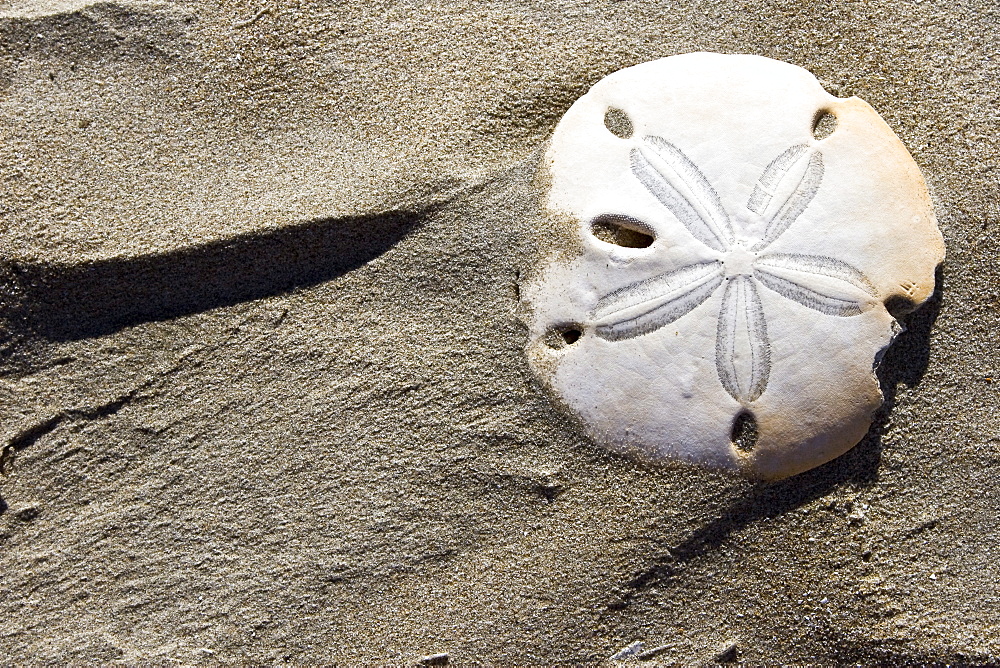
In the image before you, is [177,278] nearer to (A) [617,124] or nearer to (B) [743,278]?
(A) [617,124]

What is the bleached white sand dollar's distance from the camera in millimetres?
1848

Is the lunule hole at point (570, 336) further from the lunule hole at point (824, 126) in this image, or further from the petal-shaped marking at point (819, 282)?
the lunule hole at point (824, 126)

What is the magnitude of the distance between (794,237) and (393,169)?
114 cm

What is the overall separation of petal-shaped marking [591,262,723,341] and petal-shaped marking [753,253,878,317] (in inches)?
5.5

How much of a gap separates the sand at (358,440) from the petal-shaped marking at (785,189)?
1.60ft

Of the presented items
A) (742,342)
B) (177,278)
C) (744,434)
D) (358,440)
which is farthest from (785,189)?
(177,278)

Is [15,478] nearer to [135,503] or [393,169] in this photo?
[135,503]

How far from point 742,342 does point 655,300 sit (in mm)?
257

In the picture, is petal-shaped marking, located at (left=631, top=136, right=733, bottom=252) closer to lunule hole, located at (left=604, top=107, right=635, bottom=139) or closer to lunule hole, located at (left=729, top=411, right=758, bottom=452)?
lunule hole, located at (left=604, top=107, right=635, bottom=139)

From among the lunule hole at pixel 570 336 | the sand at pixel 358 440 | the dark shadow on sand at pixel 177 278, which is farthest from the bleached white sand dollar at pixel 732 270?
the dark shadow on sand at pixel 177 278

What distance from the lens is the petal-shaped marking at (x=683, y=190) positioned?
1.86m

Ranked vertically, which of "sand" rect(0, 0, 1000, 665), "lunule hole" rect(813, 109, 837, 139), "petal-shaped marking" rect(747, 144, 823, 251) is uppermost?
"lunule hole" rect(813, 109, 837, 139)

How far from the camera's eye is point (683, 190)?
188cm

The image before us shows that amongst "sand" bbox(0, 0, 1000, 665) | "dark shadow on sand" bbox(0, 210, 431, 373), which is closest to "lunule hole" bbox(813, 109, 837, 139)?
"sand" bbox(0, 0, 1000, 665)
